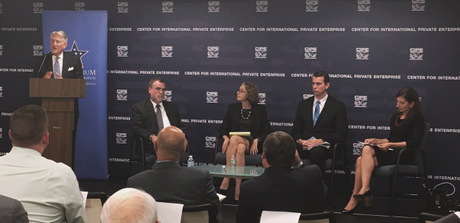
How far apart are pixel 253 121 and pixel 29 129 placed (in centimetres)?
411

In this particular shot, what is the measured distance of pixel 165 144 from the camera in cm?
306

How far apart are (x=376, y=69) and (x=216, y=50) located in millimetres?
2248

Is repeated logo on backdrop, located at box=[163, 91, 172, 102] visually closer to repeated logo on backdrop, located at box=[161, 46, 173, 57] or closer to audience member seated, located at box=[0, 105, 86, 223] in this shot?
repeated logo on backdrop, located at box=[161, 46, 173, 57]

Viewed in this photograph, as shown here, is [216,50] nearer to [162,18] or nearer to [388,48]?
[162,18]

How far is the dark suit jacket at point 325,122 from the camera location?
605 centimetres

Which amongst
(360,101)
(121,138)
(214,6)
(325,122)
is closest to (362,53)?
(360,101)

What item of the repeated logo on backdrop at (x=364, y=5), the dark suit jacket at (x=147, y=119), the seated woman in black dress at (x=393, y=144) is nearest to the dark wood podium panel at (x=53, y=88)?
the dark suit jacket at (x=147, y=119)

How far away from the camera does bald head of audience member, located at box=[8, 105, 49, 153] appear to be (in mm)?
2527

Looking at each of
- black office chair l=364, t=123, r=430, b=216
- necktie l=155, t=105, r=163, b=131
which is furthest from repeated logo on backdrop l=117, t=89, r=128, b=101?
black office chair l=364, t=123, r=430, b=216

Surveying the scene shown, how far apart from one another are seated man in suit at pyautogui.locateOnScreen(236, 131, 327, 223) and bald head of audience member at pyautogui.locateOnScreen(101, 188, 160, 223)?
1313 mm

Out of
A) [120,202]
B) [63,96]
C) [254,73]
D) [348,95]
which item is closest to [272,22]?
[254,73]

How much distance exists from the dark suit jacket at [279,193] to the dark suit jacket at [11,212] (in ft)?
4.62

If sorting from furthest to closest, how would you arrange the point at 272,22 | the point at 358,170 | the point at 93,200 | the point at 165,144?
1. the point at 272,22
2. the point at 358,170
3. the point at 165,144
4. the point at 93,200

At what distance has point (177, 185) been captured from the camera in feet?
9.37
